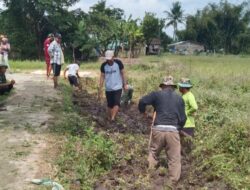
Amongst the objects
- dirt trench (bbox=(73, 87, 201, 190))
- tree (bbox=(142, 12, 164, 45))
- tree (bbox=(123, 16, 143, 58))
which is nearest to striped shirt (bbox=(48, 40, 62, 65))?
dirt trench (bbox=(73, 87, 201, 190))

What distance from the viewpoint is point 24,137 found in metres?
8.44

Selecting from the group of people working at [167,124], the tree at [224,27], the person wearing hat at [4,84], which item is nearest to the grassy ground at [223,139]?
the group of people working at [167,124]

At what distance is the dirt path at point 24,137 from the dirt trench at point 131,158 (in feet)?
3.09

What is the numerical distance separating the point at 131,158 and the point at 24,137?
1.91 m

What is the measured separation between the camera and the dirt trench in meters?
6.86

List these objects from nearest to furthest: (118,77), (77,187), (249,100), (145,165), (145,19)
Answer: (77,187)
(145,165)
(118,77)
(249,100)
(145,19)

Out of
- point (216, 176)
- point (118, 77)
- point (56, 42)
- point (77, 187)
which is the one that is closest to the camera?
point (77, 187)

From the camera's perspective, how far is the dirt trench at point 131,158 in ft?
22.5

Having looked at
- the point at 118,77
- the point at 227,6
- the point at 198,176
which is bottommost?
the point at 198,176

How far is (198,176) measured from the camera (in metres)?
7.40

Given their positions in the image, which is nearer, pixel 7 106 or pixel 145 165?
pixel 145 165

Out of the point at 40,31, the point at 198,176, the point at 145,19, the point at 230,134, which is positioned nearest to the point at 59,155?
the point at 198,176

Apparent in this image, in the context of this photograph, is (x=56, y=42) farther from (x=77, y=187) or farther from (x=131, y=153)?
(x=77, y=187)

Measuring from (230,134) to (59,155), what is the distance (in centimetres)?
296
